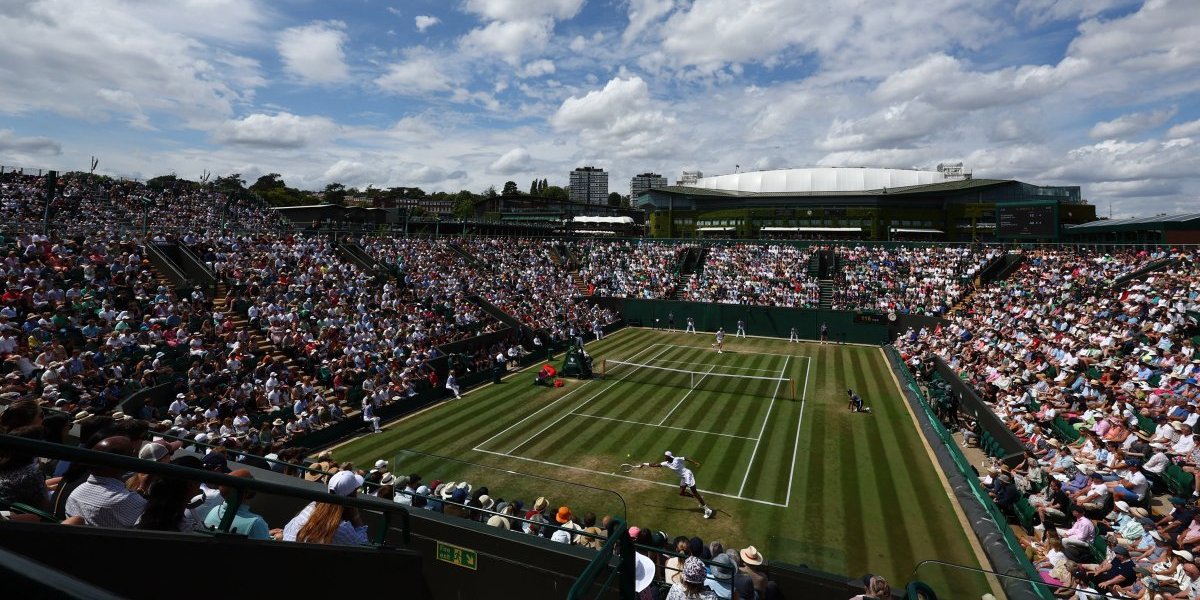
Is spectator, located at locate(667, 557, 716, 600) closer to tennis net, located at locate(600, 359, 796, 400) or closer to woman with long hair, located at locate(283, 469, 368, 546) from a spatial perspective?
woman with long hair, located at locate(283, 469, 368, 546)

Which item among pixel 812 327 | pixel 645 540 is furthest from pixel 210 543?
pixel 812 327

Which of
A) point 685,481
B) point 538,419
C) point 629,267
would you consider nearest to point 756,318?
point 629,267

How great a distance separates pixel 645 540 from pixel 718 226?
82.5 m

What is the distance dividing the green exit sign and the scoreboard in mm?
46347

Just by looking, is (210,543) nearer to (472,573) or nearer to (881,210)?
(472,573)

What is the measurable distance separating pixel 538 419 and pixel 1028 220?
38.6 meters

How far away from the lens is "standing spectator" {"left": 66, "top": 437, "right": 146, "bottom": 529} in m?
3.85

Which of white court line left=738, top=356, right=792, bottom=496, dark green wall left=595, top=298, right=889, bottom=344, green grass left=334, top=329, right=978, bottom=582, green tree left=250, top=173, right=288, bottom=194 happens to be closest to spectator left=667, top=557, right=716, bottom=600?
green grass left=334, top=329, right=978, bottom=582

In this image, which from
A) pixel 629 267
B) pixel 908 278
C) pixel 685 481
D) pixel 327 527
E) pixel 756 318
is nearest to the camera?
pixel 327 527

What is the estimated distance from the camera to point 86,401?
14.7m

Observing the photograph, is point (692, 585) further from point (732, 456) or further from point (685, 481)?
point (732, 456)

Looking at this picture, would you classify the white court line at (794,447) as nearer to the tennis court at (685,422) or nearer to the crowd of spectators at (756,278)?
the tennis court at (685,422)

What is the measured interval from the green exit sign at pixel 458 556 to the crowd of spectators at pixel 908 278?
38012 millimetres

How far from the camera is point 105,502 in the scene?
3908mm
